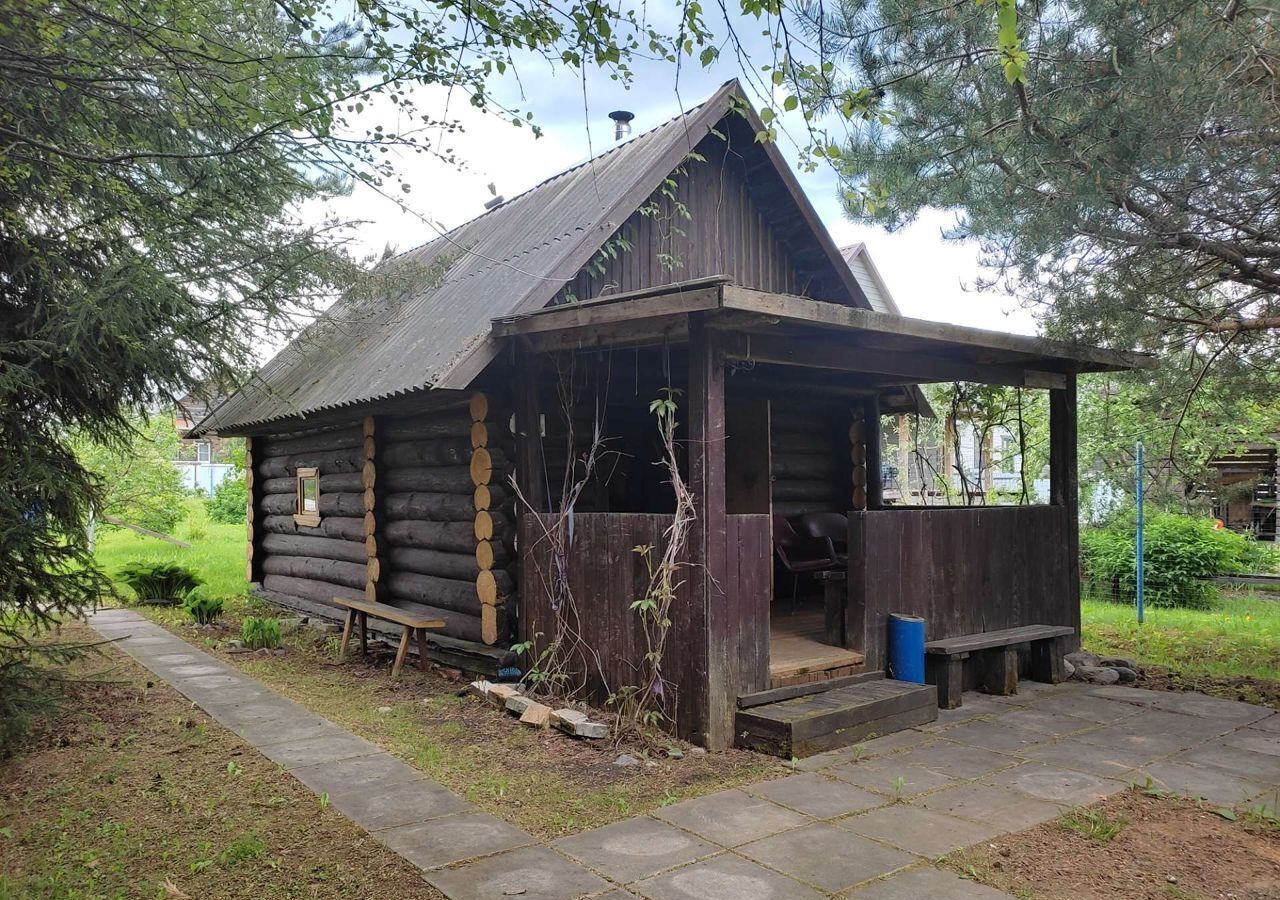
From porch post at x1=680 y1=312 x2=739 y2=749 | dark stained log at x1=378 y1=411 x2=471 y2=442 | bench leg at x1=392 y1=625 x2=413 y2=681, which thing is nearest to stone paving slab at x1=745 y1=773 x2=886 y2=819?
porch post at x1=680 y1=312 x2=739 y2=749

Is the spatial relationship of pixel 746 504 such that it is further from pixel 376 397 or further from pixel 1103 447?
pixel 1103 447

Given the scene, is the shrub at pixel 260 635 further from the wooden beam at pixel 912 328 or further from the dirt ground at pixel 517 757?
the wooden beam at pixel 912 328

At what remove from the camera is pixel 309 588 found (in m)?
11.4

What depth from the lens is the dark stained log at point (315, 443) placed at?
10180 mm

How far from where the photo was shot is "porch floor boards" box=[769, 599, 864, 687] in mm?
6273

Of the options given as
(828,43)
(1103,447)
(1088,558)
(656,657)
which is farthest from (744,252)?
(1103,447)

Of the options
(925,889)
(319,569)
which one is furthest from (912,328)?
(319,569)

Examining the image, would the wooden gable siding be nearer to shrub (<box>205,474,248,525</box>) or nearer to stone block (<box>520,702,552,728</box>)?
stone block (<box>520,702,552,728</box>)

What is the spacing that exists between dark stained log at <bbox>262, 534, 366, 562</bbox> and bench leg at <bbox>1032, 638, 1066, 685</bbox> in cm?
682

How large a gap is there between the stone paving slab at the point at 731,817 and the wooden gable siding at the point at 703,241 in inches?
180

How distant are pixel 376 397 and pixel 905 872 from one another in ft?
17.9

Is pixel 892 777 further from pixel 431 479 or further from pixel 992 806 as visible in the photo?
pixel 431 479

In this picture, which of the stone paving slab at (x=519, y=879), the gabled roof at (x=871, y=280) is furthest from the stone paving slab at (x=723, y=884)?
the gabled roof at (x=871, y=280)

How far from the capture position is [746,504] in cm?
854
